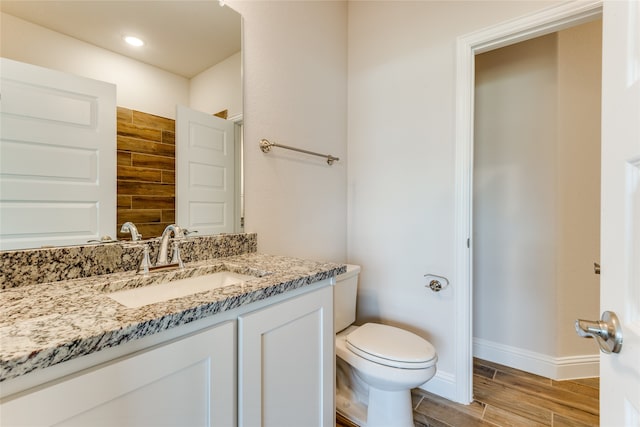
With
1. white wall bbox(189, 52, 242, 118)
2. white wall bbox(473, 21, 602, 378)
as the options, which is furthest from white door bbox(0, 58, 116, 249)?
white wall bbox(473, 21, 602, 378)

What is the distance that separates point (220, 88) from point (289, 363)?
3.80ft

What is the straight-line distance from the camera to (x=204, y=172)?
1286 mm

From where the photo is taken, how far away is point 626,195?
491 mm

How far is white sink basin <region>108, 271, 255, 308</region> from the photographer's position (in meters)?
0.87

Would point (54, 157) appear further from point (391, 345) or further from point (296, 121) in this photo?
point (391, 345)

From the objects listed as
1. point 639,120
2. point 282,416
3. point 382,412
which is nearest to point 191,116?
point 282,416

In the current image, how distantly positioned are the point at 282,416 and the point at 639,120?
1076 millimetres

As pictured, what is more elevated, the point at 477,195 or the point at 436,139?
the point at 436,139

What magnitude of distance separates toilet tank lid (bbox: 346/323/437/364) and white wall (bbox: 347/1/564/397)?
0.35 metres

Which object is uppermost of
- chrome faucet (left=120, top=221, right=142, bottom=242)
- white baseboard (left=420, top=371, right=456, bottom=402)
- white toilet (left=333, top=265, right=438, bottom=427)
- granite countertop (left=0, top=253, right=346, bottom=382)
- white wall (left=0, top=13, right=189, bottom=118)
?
white wall (left=0, top=13, right=189, bottom=118)

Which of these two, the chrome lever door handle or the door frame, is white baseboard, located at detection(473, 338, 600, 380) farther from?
the chrome lever door handle

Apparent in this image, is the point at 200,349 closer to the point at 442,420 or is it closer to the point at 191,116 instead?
the point at 191,116

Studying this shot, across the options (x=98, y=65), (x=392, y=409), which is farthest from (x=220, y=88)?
(x=392, y=409)

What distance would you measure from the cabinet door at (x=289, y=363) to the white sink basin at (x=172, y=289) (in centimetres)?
26
